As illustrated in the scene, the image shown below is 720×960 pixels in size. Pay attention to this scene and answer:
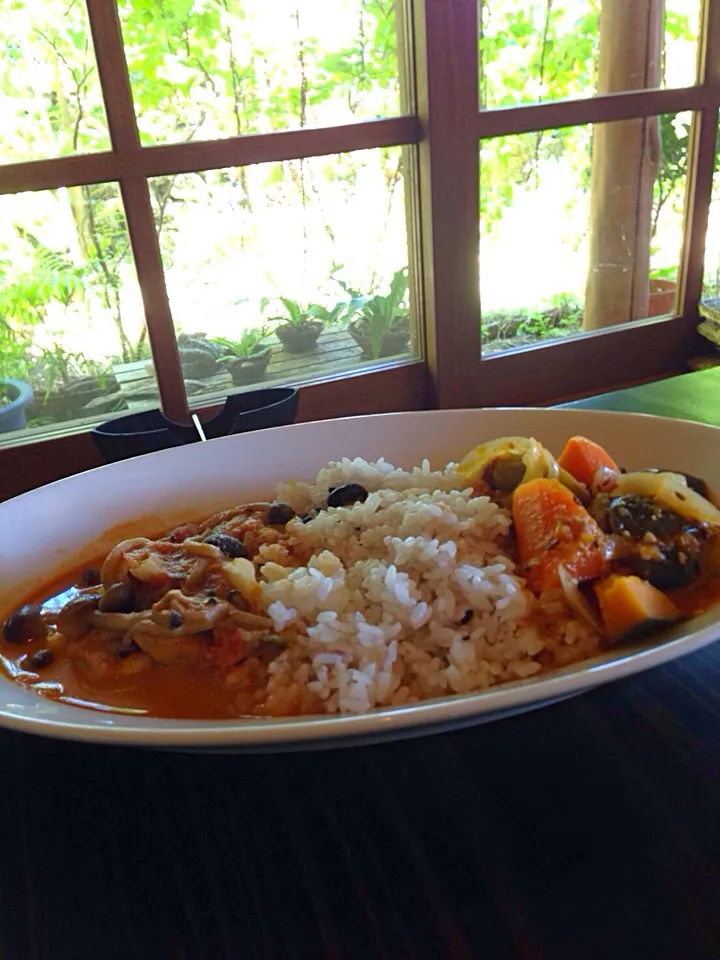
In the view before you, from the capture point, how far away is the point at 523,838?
0.78m

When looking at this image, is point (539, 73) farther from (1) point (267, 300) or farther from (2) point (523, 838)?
(2) point (523, 838)

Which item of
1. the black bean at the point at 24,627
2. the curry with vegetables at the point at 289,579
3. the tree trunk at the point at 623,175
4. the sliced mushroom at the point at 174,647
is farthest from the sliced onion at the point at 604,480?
the tree trunk at the point at 623,175

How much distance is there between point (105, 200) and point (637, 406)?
1540mm

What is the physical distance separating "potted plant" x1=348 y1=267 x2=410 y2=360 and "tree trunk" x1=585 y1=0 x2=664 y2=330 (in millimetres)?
826

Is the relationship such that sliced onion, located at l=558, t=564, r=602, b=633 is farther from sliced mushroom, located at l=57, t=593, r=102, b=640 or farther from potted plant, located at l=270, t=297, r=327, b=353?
potted plant, located at l=270, t=297, r=327, b=353

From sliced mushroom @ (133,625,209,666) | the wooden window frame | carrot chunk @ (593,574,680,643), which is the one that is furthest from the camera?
the wooden window frame

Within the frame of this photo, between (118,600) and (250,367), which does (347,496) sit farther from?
(250,367)

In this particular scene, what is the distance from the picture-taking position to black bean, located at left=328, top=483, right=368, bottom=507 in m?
1.30

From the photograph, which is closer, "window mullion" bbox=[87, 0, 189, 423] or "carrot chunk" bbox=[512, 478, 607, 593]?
"carrot chunk" bbox=[512, 478, 607, 593]

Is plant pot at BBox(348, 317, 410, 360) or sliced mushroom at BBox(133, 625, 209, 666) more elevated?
sliced mushroom at BBox(133, 625, 209, 666)

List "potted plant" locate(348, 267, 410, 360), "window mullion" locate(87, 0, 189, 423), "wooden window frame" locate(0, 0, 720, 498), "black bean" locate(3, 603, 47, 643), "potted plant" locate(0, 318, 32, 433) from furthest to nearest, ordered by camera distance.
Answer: "potted plant" locate(348, 267, 410, 360), "potted plant" locate(0, 318, 32, 433), "wooden window frame" locate(0, 0, 720, 498), "window mullion" locate(87, 0, 189, 423), "black bean" locate(3, 603, 47, 643)

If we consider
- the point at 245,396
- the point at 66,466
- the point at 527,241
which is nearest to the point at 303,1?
the point at 527,241

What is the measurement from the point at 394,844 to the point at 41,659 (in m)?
0.58

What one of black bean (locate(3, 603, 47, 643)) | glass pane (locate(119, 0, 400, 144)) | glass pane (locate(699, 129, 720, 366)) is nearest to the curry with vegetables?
black bean (locate(3, 603, 47, 643))
